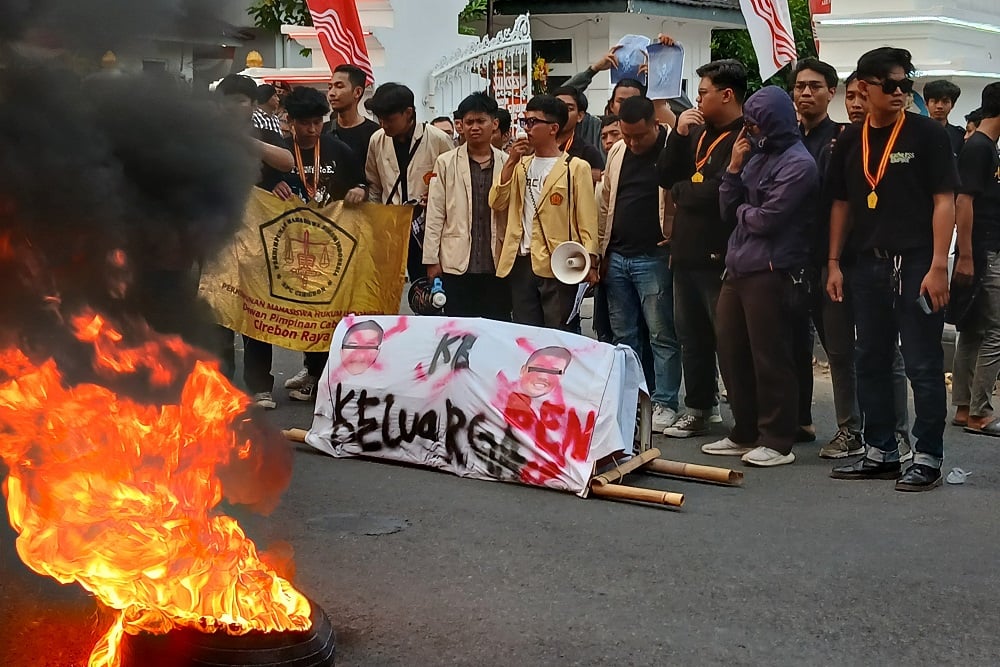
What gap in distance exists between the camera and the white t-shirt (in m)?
7.77

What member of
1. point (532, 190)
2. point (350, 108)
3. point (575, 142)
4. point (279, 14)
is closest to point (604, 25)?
point (279, 14)

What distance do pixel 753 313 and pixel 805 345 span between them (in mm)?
572

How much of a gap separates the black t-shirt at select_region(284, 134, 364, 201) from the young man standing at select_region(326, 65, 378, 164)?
0.17m

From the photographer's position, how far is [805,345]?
7160 mm

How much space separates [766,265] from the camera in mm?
6660

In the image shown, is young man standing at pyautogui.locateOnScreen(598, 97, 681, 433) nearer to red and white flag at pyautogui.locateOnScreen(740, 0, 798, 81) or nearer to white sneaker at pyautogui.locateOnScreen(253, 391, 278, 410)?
red and white flag at pyautogui.locateOnScreen(740, 0, 798, 81)

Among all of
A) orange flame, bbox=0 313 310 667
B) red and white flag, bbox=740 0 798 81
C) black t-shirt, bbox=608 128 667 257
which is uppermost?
red and white flag, bbox=740 0 798 81

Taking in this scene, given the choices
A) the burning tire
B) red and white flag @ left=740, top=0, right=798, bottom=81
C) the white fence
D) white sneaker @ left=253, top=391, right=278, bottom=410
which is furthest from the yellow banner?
the white fence

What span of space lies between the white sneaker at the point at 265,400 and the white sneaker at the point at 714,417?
2778 millimetres

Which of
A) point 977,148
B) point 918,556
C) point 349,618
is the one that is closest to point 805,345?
point 977,148

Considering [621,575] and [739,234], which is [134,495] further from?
[739,234]

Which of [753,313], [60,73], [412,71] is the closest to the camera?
[60,73]

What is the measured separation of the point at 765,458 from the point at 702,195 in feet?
4.95

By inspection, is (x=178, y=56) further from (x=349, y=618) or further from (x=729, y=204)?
(x=729, y=204)
